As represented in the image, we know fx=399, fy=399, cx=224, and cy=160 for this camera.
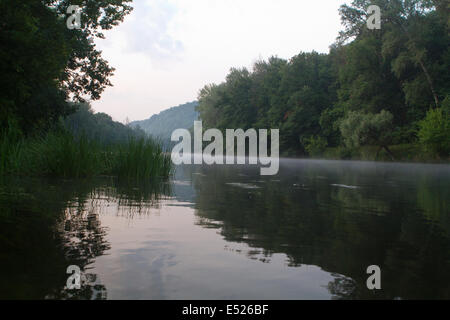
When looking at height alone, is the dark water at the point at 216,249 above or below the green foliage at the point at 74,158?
below

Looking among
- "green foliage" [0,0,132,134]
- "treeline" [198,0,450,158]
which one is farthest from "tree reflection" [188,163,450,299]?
"treeline" [198,0,450,158]

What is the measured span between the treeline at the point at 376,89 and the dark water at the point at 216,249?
4187 centimetres

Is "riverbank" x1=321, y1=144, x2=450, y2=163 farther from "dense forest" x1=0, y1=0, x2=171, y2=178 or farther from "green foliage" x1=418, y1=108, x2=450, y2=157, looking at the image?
"dense forest" x1=0, y1=0, x2=171, y2=178

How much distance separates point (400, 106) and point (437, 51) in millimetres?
8384

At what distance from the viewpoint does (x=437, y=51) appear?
174ft

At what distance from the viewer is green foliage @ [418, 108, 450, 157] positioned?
4147cm

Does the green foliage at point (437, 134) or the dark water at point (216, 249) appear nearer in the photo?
the dark water at point (216, 249)

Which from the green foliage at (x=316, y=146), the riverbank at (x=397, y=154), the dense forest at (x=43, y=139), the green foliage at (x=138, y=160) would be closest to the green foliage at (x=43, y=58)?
the dense forest at (x=43, y=139)

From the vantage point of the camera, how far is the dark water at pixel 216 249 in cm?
265

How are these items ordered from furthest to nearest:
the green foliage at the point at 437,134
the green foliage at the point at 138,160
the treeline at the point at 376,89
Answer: the treeline at the point at 376,89 < the green foliage at the point at 437,134 < the green foliage at the point at 138,160

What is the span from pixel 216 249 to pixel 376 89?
188 ft

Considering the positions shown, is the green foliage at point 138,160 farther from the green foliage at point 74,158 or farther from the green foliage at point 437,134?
the green foliage at point 437,134
